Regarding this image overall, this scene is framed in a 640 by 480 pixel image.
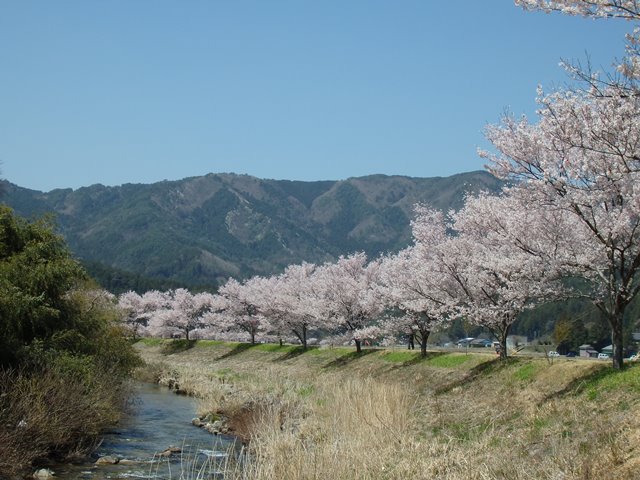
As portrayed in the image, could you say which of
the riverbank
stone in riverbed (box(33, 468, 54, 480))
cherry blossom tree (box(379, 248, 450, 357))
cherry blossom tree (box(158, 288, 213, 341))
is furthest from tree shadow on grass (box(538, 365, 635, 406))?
cherry blossom tree (box(158, 288, 213, 341))

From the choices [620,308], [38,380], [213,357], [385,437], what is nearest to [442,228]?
[620,308]

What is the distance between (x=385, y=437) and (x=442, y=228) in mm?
20888

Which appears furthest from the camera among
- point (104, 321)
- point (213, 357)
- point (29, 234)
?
point (213, 357)

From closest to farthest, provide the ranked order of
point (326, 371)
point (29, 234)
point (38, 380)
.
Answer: point (38, 380), point (29, 234), point (326, 371)

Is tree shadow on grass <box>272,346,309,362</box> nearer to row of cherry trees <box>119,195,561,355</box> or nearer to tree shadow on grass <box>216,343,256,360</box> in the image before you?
row of cherry trees <box>119,195,561,355</box>

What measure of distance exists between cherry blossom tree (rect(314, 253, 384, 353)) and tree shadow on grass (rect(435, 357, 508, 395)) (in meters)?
15.5

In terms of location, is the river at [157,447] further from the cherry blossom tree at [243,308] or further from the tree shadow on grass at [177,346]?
the tree shadow on grass at [177,346]

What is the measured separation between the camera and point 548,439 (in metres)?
14.4

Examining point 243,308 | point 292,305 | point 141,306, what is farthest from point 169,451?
point 141,306

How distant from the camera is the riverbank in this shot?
36.7ft

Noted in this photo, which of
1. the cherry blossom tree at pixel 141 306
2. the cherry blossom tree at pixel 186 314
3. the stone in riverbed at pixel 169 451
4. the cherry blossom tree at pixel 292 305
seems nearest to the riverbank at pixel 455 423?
the stone in riverbed at pixel 169 451

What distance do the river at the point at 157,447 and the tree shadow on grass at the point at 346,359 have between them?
15.6 m

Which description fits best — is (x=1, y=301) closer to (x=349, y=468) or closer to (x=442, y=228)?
(x=349, y=468)

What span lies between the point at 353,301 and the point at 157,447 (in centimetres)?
3155
